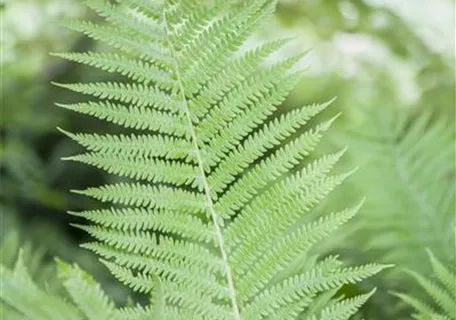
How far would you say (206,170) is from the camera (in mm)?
678

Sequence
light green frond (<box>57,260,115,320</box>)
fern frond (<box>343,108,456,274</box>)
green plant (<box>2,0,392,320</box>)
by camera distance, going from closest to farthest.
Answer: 1. light green frond (<box>57,260,115,320</box>)
2. green plant (<box>2,0,392,320</box>)
3. fern frond (<box>343,108,456,274</box>)

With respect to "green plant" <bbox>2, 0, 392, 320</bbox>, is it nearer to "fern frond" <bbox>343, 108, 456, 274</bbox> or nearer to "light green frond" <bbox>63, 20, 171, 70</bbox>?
"light green frond" <bbox>63, 20, 171, 70</bbox>

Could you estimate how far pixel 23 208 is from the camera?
1930 millimetres

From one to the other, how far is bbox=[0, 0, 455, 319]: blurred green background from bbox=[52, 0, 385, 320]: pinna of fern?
0.37m

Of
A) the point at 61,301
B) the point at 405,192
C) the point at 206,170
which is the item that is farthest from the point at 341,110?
the point at 61,301

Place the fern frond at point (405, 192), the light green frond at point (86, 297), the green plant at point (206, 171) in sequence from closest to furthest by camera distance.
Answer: the light green frond at point (86, 297) < the green plant at point (206, 171) < the fern frond at point (405, 192)

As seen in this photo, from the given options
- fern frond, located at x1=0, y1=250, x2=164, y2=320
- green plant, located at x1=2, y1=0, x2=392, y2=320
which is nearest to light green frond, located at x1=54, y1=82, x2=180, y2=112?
green plant, located at x1=2, y1=0, x2=392, y2=320

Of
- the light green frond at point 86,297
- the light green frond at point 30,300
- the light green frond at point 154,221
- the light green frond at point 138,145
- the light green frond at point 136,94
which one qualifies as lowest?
the light green frond at point 30,300

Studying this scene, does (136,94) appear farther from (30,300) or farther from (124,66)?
(30,300)

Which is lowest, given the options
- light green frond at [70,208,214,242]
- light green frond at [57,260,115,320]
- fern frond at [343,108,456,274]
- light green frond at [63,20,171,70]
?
light green frond at [57,260,115,320]

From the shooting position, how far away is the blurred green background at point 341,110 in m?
1.12

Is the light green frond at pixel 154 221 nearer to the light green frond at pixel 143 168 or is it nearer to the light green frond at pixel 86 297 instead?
the light green frond at pixel 143 168

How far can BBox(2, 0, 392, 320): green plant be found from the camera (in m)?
0.64

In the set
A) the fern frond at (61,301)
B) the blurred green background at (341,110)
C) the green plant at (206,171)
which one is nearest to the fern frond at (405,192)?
the blurred green background at (341,110)
